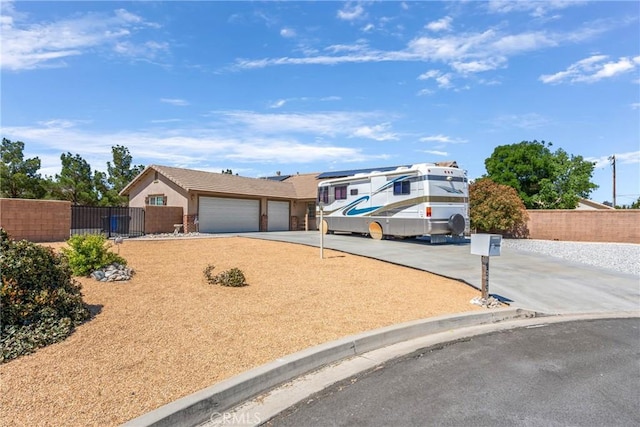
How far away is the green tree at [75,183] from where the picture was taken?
89.8 feet

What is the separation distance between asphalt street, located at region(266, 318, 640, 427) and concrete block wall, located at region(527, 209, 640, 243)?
20519 millimetres

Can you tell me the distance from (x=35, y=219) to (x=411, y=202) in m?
14.5

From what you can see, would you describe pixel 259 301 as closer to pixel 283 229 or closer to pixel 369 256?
pixel 369 256

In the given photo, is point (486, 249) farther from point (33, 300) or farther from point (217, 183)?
point (217, 183)

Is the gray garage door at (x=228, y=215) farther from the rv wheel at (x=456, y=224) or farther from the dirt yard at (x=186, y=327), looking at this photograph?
the rv wheel at (x=456, y=224)

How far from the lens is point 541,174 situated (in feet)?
128

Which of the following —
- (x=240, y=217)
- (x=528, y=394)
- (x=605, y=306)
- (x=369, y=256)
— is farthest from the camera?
(x=240, y=217)

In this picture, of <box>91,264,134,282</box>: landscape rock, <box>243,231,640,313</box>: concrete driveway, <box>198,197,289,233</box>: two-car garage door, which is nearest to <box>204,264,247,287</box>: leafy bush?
<box>91,264,134,282</box>: landscape rock

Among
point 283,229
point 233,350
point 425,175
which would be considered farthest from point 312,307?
point 283,229

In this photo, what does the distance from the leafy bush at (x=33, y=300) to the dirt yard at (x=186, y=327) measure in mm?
195

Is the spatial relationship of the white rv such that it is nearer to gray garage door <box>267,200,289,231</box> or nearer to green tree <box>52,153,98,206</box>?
gray garage door <box>267,200,289,231</box>

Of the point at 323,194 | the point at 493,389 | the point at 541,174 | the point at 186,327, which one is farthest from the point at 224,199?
the point at 541,174

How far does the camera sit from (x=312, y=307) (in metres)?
7.16

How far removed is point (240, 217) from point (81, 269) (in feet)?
63.4
